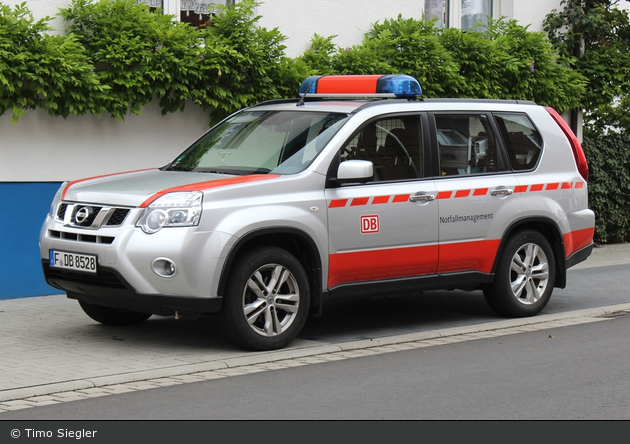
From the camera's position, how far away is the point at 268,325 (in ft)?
24.2

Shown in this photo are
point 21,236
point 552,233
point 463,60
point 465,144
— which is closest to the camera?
point 465,144

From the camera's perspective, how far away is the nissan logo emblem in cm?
734

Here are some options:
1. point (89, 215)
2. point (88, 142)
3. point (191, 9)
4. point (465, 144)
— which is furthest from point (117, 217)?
point (191, 9)

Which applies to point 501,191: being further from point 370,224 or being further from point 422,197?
point 370,224

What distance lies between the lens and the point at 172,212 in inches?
275

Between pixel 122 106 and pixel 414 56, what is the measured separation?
421 centimetres

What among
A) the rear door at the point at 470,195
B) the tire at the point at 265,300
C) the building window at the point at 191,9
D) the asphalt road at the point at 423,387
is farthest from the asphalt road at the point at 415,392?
the building window at the point at 191,9

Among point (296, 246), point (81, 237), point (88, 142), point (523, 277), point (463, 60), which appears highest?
point (463, 60)

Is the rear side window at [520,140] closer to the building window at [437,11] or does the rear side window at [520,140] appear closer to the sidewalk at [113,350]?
the sidewalk at [113,350]

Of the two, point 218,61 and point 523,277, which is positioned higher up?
point 218,61

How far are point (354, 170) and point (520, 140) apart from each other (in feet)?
7.45

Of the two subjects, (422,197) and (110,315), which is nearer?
(422,197)

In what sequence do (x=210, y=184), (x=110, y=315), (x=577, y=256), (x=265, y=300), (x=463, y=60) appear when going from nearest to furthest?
(x=210, y=184), (x=265, y=300), (x=110, y=315), (x=577, y=256), (x=463, y=60)

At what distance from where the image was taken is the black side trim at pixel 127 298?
22.9 ft
